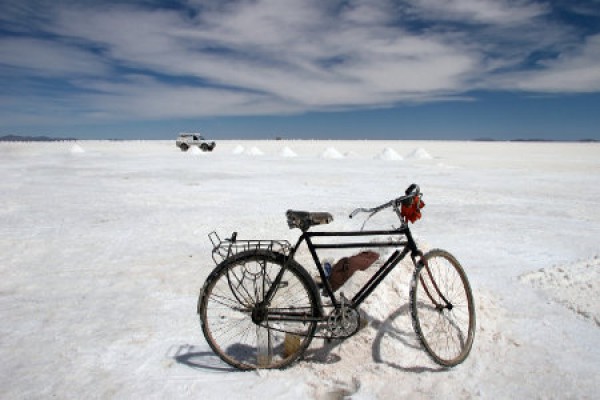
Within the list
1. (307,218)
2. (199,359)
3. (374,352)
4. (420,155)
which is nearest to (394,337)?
(374,352)

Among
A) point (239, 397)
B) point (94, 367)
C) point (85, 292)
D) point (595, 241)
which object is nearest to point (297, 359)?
point (239, 397)

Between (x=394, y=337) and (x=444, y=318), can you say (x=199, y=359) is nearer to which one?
(x=394, y=337)

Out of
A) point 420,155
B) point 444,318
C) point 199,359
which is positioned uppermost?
point 420,155

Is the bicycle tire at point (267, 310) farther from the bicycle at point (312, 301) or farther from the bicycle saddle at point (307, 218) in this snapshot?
the bicycle saddle at point (307, 218)

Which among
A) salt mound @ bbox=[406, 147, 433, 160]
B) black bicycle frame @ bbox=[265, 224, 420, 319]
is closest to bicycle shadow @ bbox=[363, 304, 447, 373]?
black bicycle frame @ bbox=[265, 224, 420, 319]

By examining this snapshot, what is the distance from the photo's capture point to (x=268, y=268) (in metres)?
2.92

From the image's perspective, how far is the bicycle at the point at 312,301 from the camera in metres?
2.83

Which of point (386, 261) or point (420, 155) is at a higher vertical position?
point (420, 155)

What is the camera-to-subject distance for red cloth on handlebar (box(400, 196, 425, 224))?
2861 mm

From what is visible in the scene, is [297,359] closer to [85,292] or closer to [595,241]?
[85,292]

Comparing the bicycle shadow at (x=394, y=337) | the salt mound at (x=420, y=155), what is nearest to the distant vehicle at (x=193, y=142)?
the salt mound at (x=420, y=155)

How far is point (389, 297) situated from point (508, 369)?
3.09 feet

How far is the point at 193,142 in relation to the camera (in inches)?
1662

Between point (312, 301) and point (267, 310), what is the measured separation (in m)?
0.32
